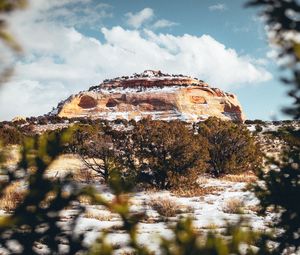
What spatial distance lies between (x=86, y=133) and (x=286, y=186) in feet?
45.5

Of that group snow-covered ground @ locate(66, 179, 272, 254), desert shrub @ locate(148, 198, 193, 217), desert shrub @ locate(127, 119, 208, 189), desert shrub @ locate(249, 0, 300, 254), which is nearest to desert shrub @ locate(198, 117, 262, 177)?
desert shrub @ locate(127, 119, 208, 189)

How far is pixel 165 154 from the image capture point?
15.4 metres

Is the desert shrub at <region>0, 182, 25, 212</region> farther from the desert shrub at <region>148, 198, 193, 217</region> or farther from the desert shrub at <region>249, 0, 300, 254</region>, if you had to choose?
the desert shrub at <region>249, 0, 300, 254</region>

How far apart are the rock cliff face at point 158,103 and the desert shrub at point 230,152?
139 ft

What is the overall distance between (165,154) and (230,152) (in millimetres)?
4431

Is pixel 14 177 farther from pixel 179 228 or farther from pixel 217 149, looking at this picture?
pixel 217 149

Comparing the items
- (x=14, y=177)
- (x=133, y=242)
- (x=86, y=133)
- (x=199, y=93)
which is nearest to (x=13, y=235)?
(x=14, y=177)

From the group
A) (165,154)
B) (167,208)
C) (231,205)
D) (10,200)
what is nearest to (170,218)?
(167,208)

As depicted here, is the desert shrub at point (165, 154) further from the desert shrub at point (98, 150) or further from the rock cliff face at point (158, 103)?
the rock cliff face at point (158, 103)

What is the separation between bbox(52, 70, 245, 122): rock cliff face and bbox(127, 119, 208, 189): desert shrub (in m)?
45.7

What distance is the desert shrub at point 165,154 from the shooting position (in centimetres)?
1479

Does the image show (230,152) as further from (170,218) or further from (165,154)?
(170,218)

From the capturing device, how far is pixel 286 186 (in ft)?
16.4

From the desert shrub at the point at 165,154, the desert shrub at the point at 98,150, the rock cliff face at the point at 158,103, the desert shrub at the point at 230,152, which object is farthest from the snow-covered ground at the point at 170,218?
the rock cliff face at the point at 158,103
